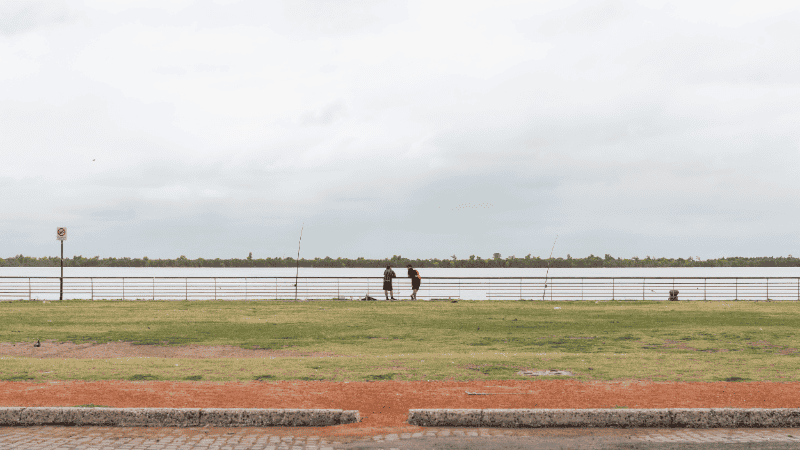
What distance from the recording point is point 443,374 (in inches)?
370

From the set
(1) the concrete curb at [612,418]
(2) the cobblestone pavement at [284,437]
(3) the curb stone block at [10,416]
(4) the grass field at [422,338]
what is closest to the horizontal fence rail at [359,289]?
(4) the grass field at [422,338]

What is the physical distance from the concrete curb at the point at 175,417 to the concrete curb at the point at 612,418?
116cm

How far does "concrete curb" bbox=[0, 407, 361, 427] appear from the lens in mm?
6664

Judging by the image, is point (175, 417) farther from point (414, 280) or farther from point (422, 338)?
point (414, 280)

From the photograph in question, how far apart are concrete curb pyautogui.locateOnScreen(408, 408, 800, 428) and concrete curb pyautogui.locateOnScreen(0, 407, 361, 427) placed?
1.16 m

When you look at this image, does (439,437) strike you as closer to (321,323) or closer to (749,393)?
(749,393)

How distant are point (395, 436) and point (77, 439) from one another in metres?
3.20

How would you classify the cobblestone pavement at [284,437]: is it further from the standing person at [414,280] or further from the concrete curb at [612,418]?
the standing person at [414,280]

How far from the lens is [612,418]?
6.64 m

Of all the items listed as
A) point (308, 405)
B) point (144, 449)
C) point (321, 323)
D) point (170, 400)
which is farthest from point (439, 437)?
point (321, 323)

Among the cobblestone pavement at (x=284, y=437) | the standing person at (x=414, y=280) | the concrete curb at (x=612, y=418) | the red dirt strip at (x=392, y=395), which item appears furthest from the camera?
the standing person at (x=414, y=280)

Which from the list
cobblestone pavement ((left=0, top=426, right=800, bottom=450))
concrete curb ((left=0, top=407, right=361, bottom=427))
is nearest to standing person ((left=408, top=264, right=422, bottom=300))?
concrete curb ((left=0, top=407, right=361, bottom=427))

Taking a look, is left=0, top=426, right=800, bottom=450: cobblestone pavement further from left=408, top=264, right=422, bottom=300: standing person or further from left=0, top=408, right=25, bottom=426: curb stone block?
left=408, top=264, right=422, bottom=300: standing person

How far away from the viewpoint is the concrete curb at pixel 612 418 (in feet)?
21.7
